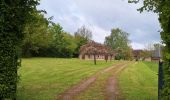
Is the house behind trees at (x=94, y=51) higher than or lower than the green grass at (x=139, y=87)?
higher

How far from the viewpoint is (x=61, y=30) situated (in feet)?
429

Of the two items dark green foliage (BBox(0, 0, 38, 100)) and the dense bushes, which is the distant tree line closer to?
the dense bushes

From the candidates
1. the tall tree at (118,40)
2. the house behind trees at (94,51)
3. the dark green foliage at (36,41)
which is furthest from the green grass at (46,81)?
the tall tree at (118,40)

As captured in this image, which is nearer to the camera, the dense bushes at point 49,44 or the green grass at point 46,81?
the green grass at point 46,81

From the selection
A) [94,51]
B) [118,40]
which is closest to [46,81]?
[94,51]

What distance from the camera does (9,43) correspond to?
17578 millimetres

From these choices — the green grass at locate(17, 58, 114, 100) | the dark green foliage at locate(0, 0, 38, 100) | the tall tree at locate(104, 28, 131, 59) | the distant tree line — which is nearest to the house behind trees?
the distant tree line

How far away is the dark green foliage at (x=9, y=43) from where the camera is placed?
1750 centimetres

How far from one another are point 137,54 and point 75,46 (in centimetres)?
6766

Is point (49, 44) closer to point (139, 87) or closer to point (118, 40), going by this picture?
point (118, 40)

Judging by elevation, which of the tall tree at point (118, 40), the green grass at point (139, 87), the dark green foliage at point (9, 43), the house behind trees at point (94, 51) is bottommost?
the green grass at point (139, 87)

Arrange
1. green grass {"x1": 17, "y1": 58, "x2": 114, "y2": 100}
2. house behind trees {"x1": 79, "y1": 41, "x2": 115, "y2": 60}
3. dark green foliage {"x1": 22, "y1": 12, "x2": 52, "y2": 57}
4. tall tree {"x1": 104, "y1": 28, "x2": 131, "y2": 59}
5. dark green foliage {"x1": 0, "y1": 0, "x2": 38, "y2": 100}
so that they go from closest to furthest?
1. dark green foliage {"x1": 0, "y1": 0, "x2": 38, "y2": 100}
2. green grass {"x1": 17, "y1": 58, "x2": 114, "y2": 100}
3. house behind trees {"x1": 79, "y1": 41, "x2": 115, "y2": 60}
4. dark green foliage {"x1": 22, "y1": 12, "x2": 52, "y2": 57}
5. tall tree {"x1": 104, "y1": 28, "x2": 131, "y2": 59}

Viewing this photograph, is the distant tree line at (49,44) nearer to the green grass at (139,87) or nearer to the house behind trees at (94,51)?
the house behind trees at (94,51)

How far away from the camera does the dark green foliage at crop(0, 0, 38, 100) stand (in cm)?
1750
